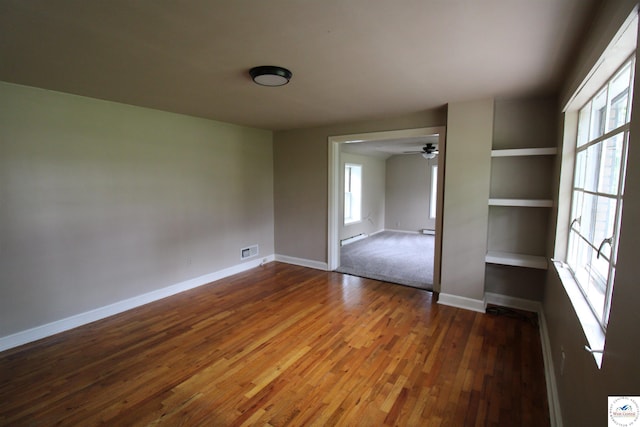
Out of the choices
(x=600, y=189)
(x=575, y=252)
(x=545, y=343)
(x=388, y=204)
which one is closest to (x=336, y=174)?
(x=575, y=252)

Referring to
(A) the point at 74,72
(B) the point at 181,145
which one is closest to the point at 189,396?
(A) the point at 74,72

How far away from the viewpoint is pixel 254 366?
7.86 ft

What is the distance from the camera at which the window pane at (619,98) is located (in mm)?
1470

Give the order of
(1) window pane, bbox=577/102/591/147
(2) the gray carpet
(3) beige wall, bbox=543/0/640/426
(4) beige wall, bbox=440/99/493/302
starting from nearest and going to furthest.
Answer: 1. (3) beige wall, bbox=543/0/640/426
2. (1) window pane, bbox=577/102/591/147
3. (4) beige wall, bbox=440/99/493/302
4. (2) the gray carpet

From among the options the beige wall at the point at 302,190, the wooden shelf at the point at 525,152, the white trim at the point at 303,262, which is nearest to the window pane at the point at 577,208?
the wooden shelf at the point at 525,152

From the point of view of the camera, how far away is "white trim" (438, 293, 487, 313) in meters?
3.39

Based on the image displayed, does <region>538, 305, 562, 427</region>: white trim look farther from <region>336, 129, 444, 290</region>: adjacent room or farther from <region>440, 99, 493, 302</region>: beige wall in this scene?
<region>336, 129, 444, 290</region>: adjacent room

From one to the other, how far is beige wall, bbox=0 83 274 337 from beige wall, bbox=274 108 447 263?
0.88m

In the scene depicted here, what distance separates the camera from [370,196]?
27.3ft

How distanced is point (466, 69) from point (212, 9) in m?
1.88

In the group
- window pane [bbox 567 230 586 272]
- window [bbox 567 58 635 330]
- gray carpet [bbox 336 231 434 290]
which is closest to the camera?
window [bbox 567 58 635 330]

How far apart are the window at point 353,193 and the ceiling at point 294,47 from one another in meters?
4.50

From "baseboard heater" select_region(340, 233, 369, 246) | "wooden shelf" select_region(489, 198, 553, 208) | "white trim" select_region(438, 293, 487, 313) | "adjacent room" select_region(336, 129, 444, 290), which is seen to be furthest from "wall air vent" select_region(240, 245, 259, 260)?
"wooden shelf" select_region(489, 198, 553, 208)

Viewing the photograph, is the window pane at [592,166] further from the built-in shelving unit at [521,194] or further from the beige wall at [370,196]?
the beige wall at [370,196]
